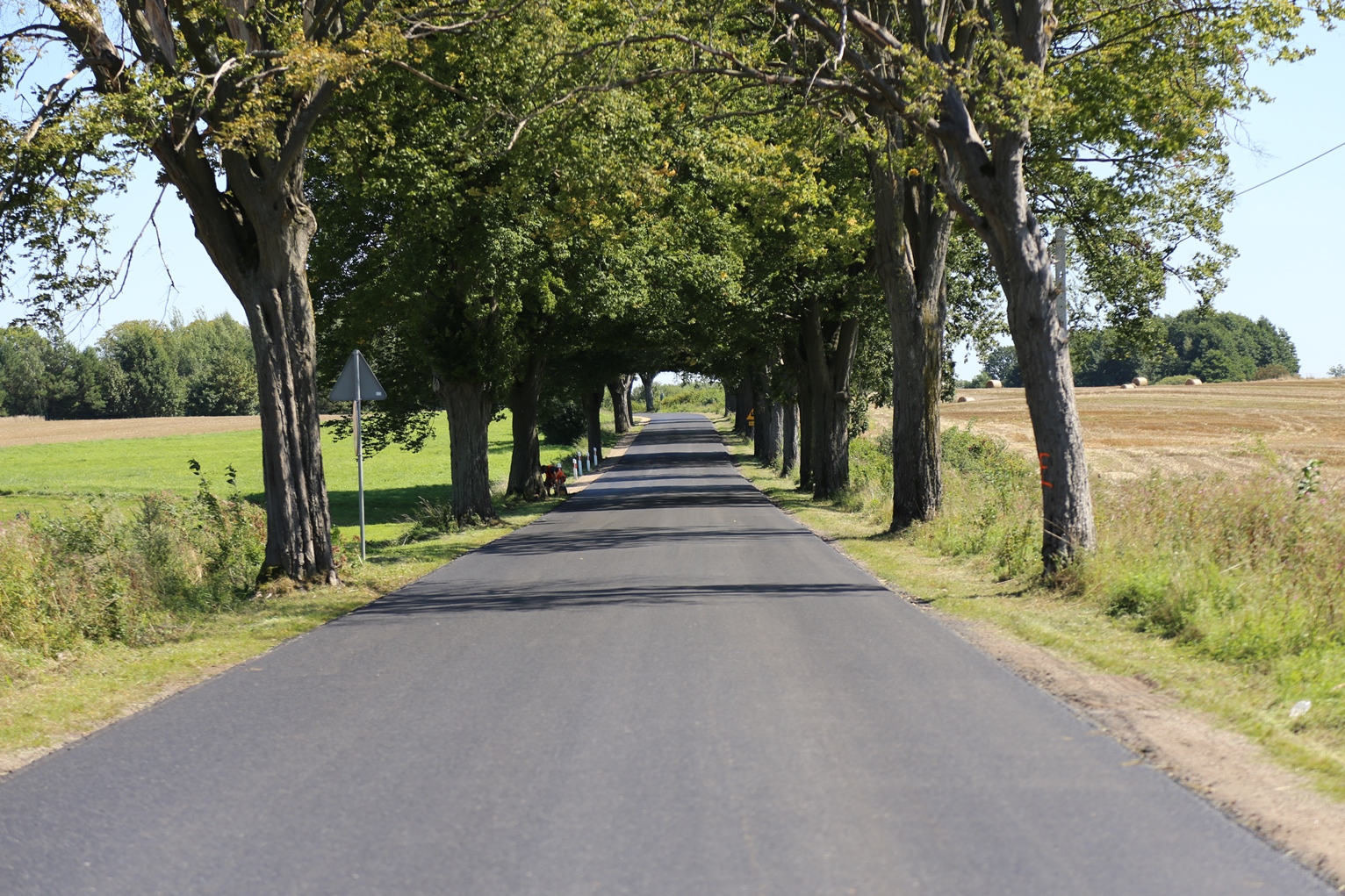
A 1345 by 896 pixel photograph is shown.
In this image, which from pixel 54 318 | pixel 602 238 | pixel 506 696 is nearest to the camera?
pixel 506 696

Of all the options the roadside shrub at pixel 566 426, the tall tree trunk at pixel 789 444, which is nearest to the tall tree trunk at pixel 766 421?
the tall tree trunk at pixel 789 444

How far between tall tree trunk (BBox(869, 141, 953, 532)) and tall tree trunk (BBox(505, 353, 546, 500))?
14.7 m

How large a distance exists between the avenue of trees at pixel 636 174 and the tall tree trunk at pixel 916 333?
0.05 m

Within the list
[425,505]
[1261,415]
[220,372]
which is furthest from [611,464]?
[220,372]

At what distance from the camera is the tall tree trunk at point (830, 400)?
31.1 metres

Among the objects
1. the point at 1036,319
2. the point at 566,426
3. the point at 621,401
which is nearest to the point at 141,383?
the point at 621,401

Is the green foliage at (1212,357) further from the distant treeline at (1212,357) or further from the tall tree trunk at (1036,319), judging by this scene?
the tall tree trunk at (1036,319)

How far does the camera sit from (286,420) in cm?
1472

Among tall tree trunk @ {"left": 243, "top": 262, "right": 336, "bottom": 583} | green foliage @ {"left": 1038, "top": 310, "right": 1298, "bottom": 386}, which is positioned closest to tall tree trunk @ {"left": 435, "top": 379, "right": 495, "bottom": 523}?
tall tree trunk @ {"left": 243, "top": 262, "right": 336, "bottom": 583}

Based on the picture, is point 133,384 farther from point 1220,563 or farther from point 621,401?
point 1220,563

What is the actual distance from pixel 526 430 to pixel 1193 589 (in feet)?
86.2

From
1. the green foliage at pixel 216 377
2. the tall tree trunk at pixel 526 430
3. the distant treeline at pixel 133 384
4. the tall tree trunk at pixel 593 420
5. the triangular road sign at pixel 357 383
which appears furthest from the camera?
the green foliage at pixel 216 377

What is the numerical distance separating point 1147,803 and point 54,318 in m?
12.0

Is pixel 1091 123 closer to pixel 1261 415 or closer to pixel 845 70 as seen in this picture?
pixel 845 70
